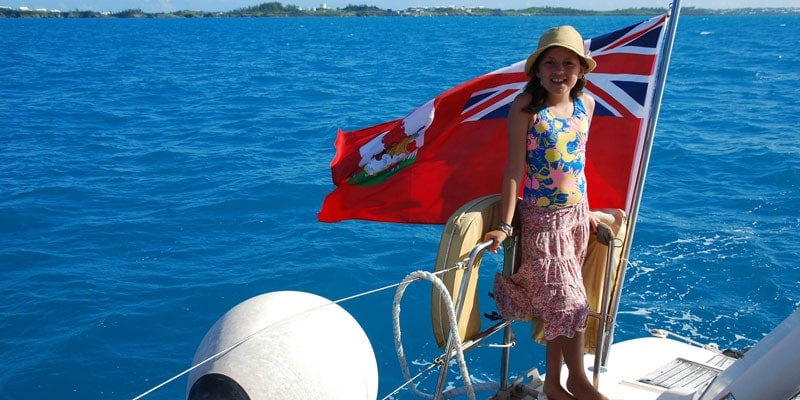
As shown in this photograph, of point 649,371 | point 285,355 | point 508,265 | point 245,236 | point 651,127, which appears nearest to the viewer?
point 285,355

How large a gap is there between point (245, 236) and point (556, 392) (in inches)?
294

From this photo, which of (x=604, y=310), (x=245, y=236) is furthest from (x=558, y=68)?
(x=245, y=236)

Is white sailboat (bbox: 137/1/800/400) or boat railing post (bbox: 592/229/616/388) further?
boat railing post (bbox: 592/229/616/388)

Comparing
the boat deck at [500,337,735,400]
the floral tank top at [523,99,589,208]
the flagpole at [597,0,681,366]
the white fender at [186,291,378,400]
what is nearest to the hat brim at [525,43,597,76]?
the floral tank top at [523,99,589,208]

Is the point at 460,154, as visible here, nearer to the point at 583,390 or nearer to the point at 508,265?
the point at 508,265

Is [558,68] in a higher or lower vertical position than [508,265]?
higher

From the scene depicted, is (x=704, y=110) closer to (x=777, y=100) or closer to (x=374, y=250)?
(x=777, y=100)

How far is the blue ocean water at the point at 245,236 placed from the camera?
25.1ft

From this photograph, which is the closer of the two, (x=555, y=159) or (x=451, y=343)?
(x=451, y=343)

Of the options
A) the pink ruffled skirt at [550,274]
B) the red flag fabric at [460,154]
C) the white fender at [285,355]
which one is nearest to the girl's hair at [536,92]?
the pink ruffled skirt at [550,274]

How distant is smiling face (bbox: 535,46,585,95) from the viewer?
3.42 meters

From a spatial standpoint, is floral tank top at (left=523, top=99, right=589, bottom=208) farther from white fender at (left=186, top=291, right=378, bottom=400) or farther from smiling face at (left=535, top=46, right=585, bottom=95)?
white fender at (left=186, top=291, right=378, bottom=400)

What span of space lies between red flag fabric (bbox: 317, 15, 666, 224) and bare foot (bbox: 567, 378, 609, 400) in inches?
46.4

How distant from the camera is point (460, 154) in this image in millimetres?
4539
